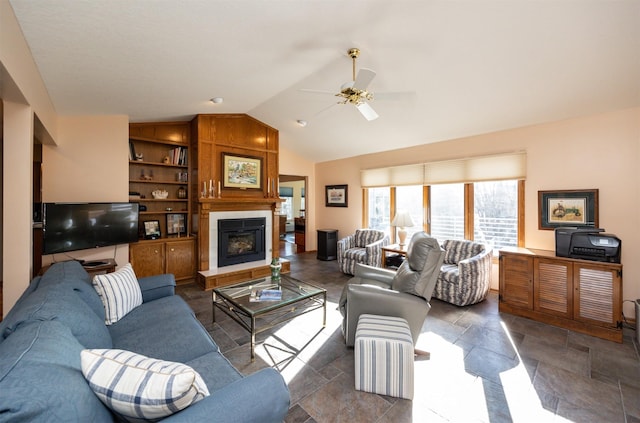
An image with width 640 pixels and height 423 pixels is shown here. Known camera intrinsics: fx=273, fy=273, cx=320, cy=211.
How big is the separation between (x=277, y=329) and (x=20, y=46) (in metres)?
3.05

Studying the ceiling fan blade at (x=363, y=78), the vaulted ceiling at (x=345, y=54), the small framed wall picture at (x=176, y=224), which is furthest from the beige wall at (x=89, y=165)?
the ceiling fan blade at (x=363, y=78)

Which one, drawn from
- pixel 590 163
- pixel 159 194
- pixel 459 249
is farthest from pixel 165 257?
pixel 590 163

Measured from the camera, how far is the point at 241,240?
4992 millimetres

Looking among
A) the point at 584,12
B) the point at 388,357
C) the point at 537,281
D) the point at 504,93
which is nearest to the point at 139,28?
the point at 388,357

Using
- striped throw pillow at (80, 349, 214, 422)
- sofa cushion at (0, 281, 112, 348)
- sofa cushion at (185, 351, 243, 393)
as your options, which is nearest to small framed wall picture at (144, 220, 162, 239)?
sofa cushion at (0, 281, 112, 348)

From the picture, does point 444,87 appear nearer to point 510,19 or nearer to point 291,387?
point 510,19

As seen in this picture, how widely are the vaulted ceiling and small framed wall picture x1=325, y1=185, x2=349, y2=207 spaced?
2.63 meters

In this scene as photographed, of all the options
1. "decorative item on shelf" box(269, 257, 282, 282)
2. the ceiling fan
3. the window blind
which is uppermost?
the ceiling fan

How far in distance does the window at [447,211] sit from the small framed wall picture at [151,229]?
4.65 meters

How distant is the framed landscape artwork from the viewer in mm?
3223

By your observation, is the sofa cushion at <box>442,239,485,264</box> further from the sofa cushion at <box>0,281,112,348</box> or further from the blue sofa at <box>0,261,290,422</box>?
the sofa cushion at <box>0,281,112,348</box>

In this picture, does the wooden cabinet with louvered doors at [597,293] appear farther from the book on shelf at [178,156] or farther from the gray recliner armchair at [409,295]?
the book on shelf at [178,156]

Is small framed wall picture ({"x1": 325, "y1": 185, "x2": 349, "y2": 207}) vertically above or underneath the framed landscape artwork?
above

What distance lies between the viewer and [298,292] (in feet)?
9.37
